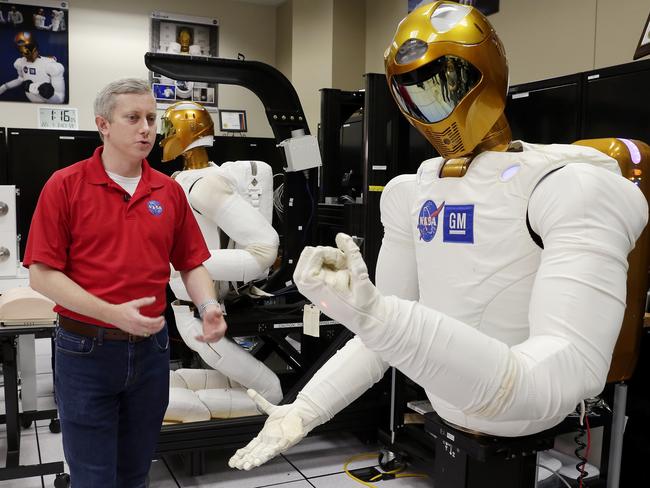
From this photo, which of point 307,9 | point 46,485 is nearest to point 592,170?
point 46,485

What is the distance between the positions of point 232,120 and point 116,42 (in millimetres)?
1883

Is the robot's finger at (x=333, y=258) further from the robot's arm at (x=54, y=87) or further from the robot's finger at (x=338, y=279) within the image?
the robot's arm at (x=54, y=87)

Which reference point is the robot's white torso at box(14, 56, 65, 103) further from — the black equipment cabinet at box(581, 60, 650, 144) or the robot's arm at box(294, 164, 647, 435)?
the robot's arm at box(294, 164, 647, 435)

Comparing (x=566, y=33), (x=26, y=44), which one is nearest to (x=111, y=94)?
(x=566, y=33)

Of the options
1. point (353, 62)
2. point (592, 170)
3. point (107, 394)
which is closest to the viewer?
point (592, 170)

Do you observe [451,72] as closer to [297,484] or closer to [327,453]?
[297,484]

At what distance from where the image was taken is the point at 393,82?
1.75 m

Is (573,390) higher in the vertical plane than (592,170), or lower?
lower

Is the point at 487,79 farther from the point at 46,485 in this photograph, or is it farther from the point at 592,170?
the point at 46,485

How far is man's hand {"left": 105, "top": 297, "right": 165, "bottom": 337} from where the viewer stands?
2002mm

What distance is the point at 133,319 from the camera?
2.00 meters

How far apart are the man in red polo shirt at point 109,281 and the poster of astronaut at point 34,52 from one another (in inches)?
255

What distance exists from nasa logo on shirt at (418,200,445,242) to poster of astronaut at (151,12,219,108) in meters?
7.24

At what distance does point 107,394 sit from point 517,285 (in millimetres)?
1461
